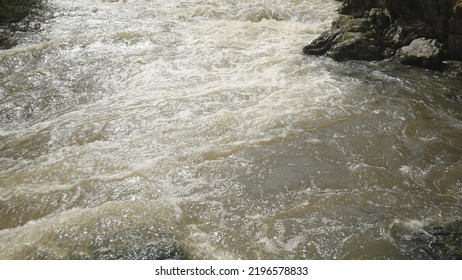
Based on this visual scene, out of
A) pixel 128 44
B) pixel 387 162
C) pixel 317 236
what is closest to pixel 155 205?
pixel 317 236

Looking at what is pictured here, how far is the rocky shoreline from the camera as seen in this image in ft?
30.7

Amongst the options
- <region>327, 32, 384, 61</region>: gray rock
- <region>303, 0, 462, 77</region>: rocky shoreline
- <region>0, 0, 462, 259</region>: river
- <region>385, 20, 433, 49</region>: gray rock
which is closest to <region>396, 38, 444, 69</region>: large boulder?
<region>303, 0, 462, 77</region>: rocky shoreline

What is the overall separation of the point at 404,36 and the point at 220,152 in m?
7.20

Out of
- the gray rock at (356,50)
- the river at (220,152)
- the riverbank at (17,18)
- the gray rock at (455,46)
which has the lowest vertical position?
the river at (220,152)

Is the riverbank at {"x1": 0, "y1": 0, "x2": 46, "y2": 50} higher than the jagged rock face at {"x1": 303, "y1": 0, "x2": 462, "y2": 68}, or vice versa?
the jagged rock face at {"x1": 303, "y1": 0, "x2": 462, "y2": 68}

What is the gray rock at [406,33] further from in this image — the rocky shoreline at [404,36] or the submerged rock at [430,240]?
the submerged rock at [430,240]

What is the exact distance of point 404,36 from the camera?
33.7 feet

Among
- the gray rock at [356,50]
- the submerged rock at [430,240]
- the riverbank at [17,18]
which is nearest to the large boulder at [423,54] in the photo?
the gray rock at [356,50]

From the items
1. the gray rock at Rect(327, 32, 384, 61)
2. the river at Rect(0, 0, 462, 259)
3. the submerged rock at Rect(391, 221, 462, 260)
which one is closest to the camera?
the submerged rock at Rect(391, 221, 462, 260)

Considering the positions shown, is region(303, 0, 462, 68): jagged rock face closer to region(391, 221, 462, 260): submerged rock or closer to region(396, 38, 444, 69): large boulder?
region(396, 38, 444, 69): large boulder

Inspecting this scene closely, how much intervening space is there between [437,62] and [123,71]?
8.11m

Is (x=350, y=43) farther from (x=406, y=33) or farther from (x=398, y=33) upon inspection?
(x=406, y=33)

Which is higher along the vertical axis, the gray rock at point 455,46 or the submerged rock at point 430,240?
the gray rock at point 455,46

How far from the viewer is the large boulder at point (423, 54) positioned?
931cm
